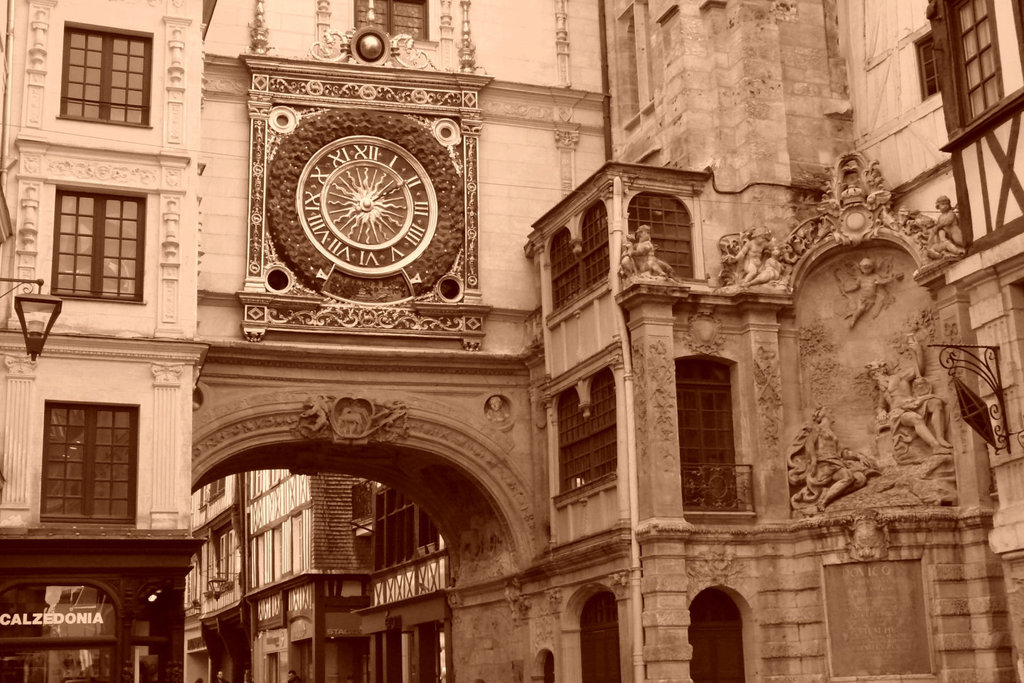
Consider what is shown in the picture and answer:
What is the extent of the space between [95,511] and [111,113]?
6092 mm

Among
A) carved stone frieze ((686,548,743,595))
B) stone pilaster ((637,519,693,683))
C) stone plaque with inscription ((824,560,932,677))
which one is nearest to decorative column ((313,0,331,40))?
stone pilaster ((637,519,693,683))

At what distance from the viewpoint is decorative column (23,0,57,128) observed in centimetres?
2169

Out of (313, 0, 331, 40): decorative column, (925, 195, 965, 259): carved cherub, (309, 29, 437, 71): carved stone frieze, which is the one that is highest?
(313, 0, 331, 40): decorative column

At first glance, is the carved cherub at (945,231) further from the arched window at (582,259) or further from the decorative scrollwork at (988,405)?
the decorative scrollwork at (988,405)

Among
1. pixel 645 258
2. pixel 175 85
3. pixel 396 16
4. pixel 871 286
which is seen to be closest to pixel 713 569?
pixel 645 258

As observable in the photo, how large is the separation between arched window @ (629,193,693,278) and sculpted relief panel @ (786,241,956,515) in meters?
1.93

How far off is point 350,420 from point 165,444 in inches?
176

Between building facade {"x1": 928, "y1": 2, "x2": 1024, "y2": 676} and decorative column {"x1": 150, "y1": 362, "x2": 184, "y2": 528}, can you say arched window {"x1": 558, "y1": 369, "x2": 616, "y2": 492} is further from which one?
building facade {"x1": 928, "y1": 2, "x2": 1024, "y2": 676}

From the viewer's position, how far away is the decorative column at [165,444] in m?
20.8

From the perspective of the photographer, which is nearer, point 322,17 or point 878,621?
point 878,621

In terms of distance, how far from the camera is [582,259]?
24.0 m

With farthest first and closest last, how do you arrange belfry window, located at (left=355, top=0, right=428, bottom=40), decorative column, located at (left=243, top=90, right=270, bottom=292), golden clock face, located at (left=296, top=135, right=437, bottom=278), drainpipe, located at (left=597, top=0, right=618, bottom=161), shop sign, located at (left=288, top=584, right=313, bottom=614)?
shop sign, located at (left=288, top=584, right=313, bottom=614)
drainpipe, located at (left=597, top=0, right=618, bottom=161)
belfry window, located at (left=355, top=0, right=428, bottom=40)
golden clock face, located at (left=296, top=135, right=437, bottom=278)
decorative column, located at (left=243, top=90, right=270, bottom=292)

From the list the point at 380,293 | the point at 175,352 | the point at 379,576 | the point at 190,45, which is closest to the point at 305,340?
the point at 380,293

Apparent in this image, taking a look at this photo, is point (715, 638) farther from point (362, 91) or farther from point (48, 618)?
point (362, 91)
